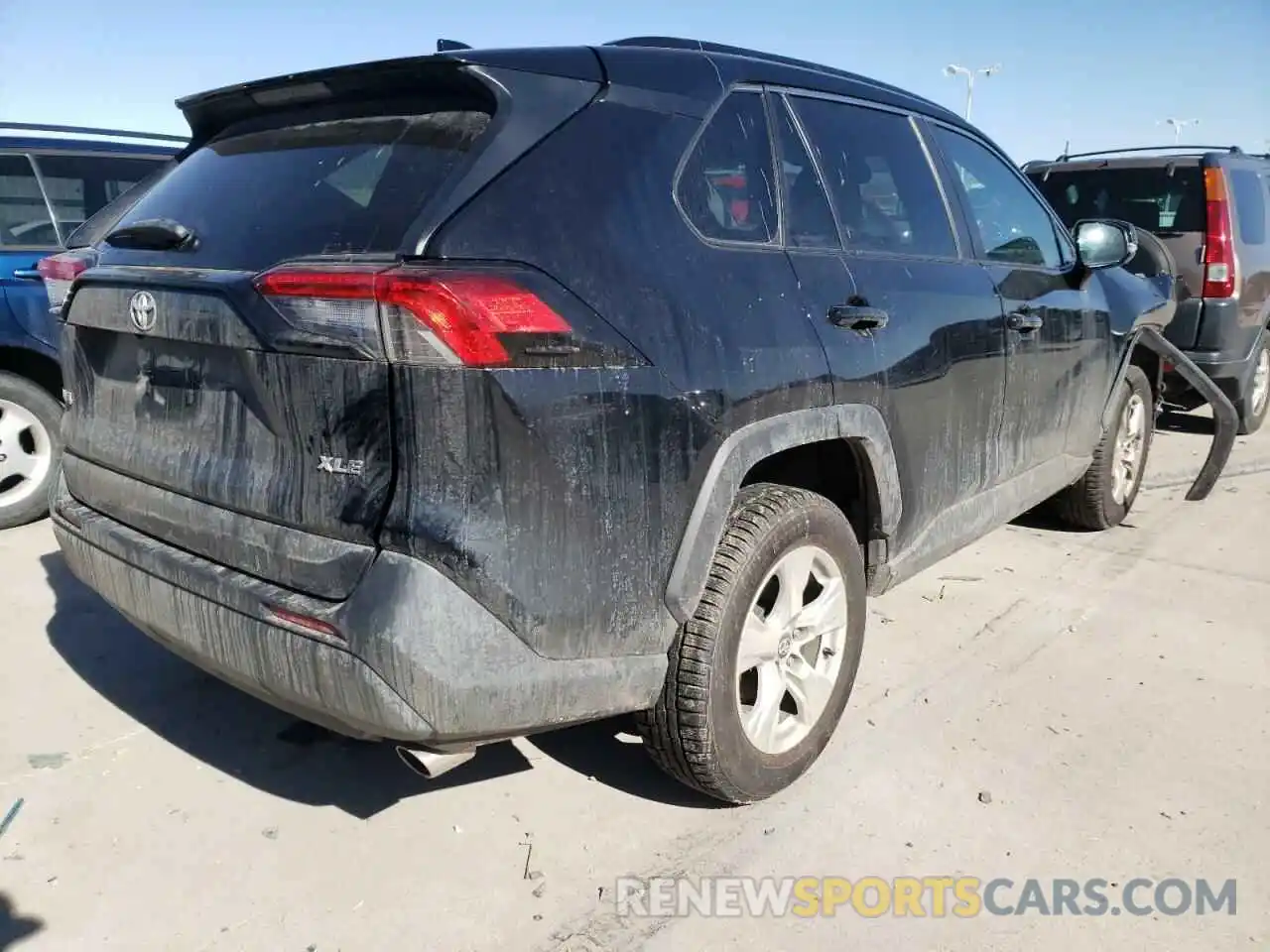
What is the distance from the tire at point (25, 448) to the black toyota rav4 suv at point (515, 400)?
90.5 inches

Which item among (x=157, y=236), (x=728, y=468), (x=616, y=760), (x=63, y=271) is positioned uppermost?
(x=157, y=236)

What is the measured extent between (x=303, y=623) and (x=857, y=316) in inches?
65.1

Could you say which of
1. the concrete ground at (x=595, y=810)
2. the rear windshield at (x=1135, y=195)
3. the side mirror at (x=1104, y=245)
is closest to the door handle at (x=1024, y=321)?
the side mirror at (x=1104, y=245)

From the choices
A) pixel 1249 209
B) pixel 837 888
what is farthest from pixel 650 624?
pixel 1249 209

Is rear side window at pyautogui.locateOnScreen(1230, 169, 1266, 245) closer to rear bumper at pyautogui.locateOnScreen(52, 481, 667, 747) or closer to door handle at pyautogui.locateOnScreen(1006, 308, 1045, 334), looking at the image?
door handle at pyautogui.locateOnScreen(1006, 308, 1045, 334)

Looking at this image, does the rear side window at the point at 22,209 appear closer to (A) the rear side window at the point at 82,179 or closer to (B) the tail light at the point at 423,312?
(A) the rear side window at the point at 82,179

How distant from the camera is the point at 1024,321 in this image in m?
3.60

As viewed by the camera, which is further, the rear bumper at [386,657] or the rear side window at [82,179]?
the rear side window at [82,179]

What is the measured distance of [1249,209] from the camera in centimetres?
685

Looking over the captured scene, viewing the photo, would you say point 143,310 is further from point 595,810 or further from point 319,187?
point 595,810

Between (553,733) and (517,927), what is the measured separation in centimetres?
88

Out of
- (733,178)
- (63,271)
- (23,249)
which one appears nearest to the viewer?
(733,178)

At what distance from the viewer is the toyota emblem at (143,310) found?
2262 mm

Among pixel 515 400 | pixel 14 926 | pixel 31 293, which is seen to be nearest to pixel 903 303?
pixel 515 400
